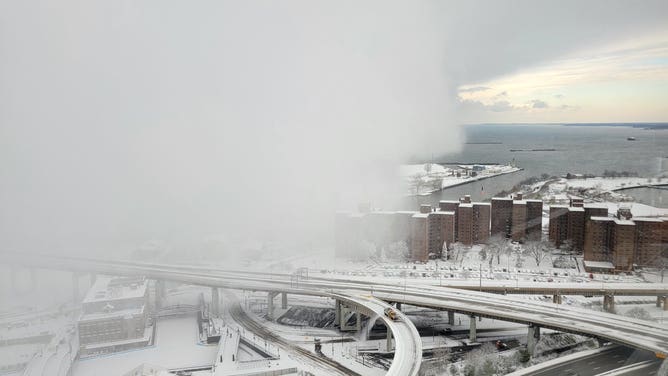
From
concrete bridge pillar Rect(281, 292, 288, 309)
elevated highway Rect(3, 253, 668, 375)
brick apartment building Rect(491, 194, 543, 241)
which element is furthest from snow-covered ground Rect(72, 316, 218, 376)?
brick apartment building Rect(491, 194, 543, 241)

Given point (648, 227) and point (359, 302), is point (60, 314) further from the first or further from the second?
point (648, 227)

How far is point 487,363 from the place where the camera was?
6.07 metres

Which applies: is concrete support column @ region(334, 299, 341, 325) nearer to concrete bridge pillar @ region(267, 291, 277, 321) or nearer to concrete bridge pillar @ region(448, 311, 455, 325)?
concrete bridge pillar @ region(267, 291, 277, 321)

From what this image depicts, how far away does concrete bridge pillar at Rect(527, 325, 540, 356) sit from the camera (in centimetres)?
679

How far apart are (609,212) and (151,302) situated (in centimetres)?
940

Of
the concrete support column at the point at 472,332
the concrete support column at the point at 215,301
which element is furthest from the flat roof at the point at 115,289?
the concrete support column at the point at 472,332

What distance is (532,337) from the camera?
6.85 meters

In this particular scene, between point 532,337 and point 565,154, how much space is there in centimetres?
1419

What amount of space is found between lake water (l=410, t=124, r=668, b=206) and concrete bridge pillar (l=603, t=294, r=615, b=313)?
1.72 metres

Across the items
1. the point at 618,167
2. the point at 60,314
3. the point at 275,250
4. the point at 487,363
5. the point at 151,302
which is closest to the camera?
the point at 487,363

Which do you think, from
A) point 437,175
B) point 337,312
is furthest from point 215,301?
point 437,175

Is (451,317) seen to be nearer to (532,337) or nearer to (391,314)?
(391,314)

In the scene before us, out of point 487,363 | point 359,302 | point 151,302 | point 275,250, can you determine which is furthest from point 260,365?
point 275,250

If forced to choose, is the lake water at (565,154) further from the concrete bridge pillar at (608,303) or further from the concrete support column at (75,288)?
the concrete support column at (75,288)
